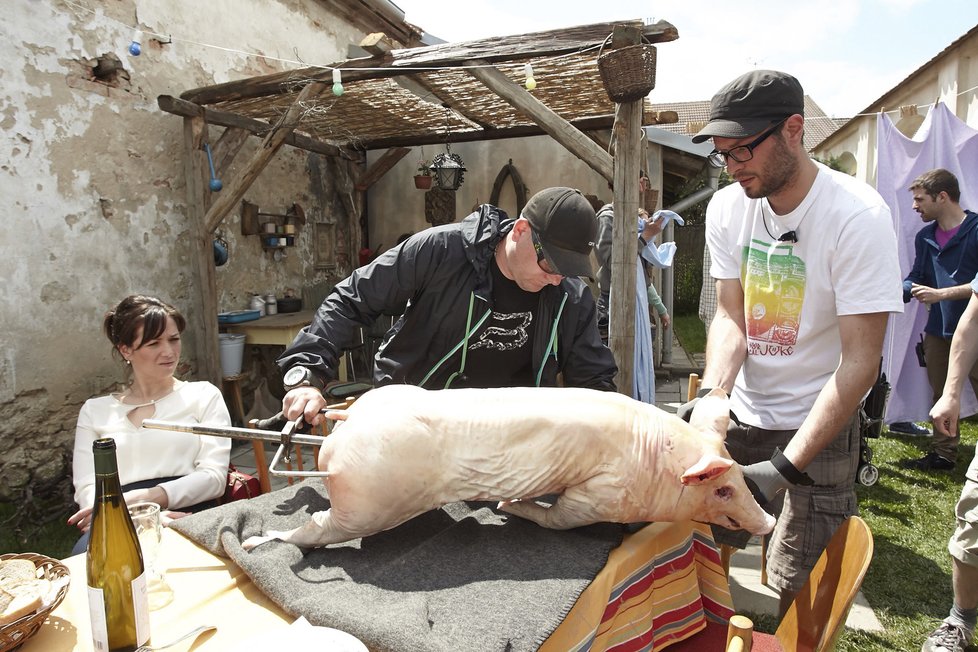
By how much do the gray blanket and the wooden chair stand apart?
0.42m

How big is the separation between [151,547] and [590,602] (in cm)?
111

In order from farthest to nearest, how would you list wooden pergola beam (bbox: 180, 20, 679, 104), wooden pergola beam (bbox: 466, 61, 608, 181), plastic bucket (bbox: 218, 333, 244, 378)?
plastic bucket (bbox: 218, 333, 244, 378) → wooden pergola beam (bbox: 466, 61, 608, 181) → wooden pergola beam (bbox: 180, 20, 679, 104)

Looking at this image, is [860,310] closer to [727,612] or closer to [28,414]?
[727,612]

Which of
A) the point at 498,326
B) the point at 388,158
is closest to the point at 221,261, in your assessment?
the point at 388,158

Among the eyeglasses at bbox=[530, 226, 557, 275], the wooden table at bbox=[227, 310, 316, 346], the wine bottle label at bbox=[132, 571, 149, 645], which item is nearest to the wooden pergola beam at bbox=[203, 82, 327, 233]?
the wooden table at bbox=[227, 310, 316, 346]

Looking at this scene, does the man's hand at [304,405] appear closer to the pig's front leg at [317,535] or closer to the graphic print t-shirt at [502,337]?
the pig's front leg at [317,535]

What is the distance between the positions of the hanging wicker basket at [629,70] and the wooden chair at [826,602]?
112 inches

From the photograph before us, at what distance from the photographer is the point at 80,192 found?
468 centimetres

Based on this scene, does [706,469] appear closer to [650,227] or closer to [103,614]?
[103,614]

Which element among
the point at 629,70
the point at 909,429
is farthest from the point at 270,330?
the point at 909,429

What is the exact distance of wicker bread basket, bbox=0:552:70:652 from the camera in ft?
3.85

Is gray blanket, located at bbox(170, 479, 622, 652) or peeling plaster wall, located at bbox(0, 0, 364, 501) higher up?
peeling plaster wall, located at bbox(0, 0, 364, 501)

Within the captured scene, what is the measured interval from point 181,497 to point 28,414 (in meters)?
3.01

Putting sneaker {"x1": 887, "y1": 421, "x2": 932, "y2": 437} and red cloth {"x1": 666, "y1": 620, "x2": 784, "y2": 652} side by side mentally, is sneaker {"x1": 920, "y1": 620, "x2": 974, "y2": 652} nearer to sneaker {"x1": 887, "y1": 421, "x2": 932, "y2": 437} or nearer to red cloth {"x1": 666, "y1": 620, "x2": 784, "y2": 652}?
red cloth {"x1": 666, "y1": 620, "x2": 784, "y2": 652}
